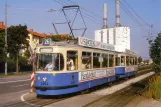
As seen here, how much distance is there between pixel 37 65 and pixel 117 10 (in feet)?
136

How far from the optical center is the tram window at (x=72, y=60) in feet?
52.9

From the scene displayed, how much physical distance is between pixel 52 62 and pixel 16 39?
36.1 meters

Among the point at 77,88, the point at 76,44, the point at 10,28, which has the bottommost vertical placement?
the point at 77,88

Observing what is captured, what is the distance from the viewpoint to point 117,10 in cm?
5609

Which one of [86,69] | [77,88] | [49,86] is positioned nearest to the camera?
[49,86]

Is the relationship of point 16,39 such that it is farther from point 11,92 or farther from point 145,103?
point 145,103

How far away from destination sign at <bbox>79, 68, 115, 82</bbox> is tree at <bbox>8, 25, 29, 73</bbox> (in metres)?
28.4

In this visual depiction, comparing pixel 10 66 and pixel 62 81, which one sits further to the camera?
pixel 10 66

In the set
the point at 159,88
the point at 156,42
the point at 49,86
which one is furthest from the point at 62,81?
the point at 156,42

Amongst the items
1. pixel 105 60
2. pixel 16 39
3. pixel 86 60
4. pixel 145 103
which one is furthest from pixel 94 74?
pixel 16 39

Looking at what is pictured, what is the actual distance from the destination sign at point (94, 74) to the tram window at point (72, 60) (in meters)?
0.74

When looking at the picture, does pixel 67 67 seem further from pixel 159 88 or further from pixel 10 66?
pixel 10 66

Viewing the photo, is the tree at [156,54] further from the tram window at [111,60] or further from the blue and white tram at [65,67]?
the tram window at [111,60]

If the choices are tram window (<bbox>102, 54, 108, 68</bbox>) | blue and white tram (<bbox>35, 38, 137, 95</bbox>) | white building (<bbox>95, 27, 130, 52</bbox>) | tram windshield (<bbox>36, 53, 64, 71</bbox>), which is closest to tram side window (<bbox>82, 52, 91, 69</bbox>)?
blue and white tram (<bbox>35, 38, 137, 95</bbox>)
